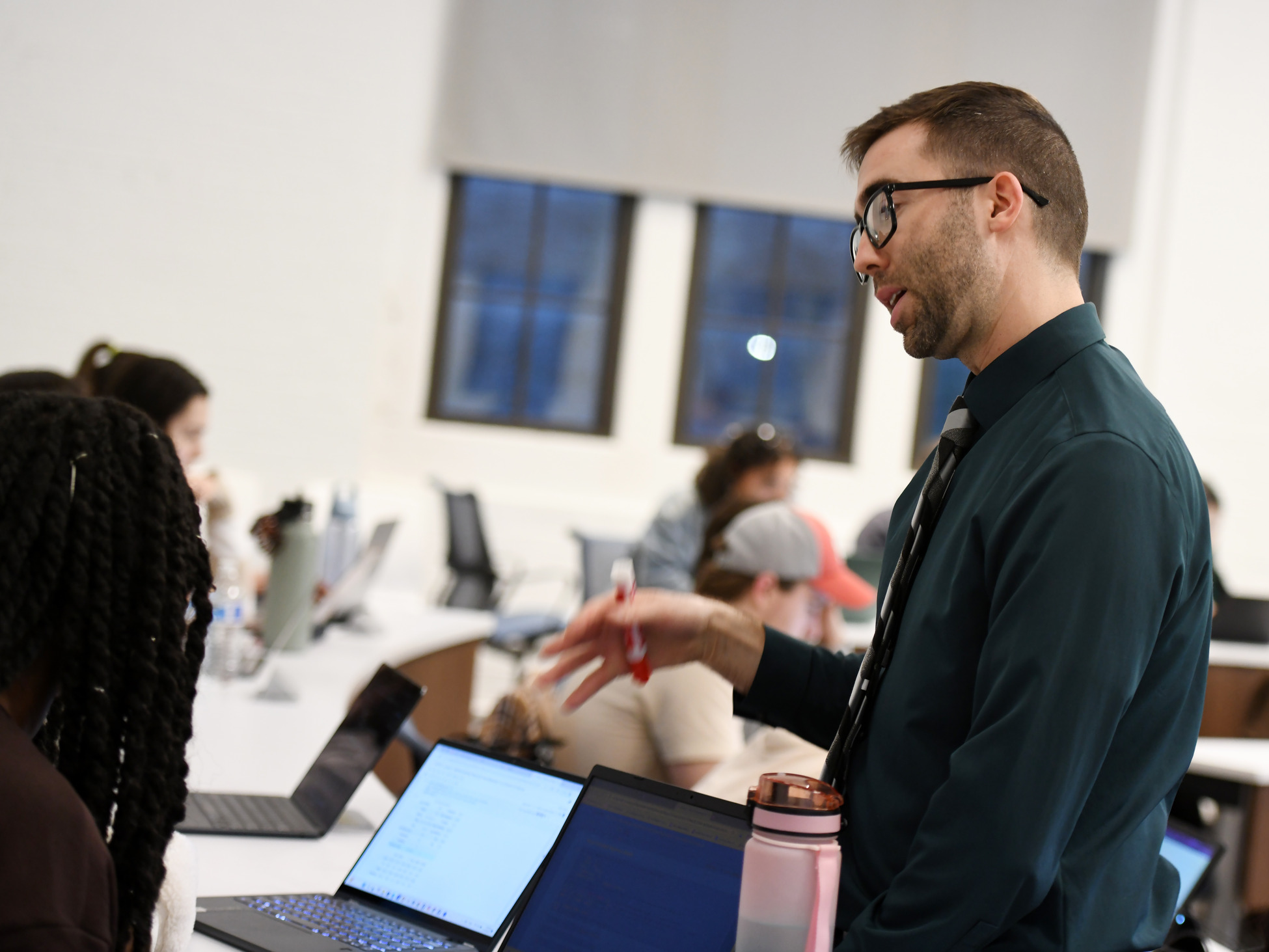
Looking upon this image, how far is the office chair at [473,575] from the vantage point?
201 inches

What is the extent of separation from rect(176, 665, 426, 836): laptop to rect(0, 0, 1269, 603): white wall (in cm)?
318

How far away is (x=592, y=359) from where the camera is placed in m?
6.57

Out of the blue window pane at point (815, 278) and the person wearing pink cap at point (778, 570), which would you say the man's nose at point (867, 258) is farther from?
the blue window pane at point (815, 278)

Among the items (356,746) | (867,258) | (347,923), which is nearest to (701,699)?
(356,746)

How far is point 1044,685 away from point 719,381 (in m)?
5.72

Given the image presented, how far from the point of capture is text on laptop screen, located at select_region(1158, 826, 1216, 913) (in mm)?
2037

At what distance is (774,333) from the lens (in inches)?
261

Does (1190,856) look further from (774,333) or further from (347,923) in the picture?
(774,333)

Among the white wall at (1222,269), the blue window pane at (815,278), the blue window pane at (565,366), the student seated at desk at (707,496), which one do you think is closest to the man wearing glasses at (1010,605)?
the student seated at desk at (707,496)

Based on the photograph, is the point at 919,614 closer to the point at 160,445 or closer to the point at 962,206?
the point at 962,206

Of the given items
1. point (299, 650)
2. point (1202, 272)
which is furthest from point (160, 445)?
point (1202, 272)

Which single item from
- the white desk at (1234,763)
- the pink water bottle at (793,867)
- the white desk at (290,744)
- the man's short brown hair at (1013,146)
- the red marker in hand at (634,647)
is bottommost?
the white desk at (1234,763)

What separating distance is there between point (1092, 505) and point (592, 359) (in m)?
5.69

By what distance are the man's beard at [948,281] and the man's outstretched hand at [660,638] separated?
37cm
